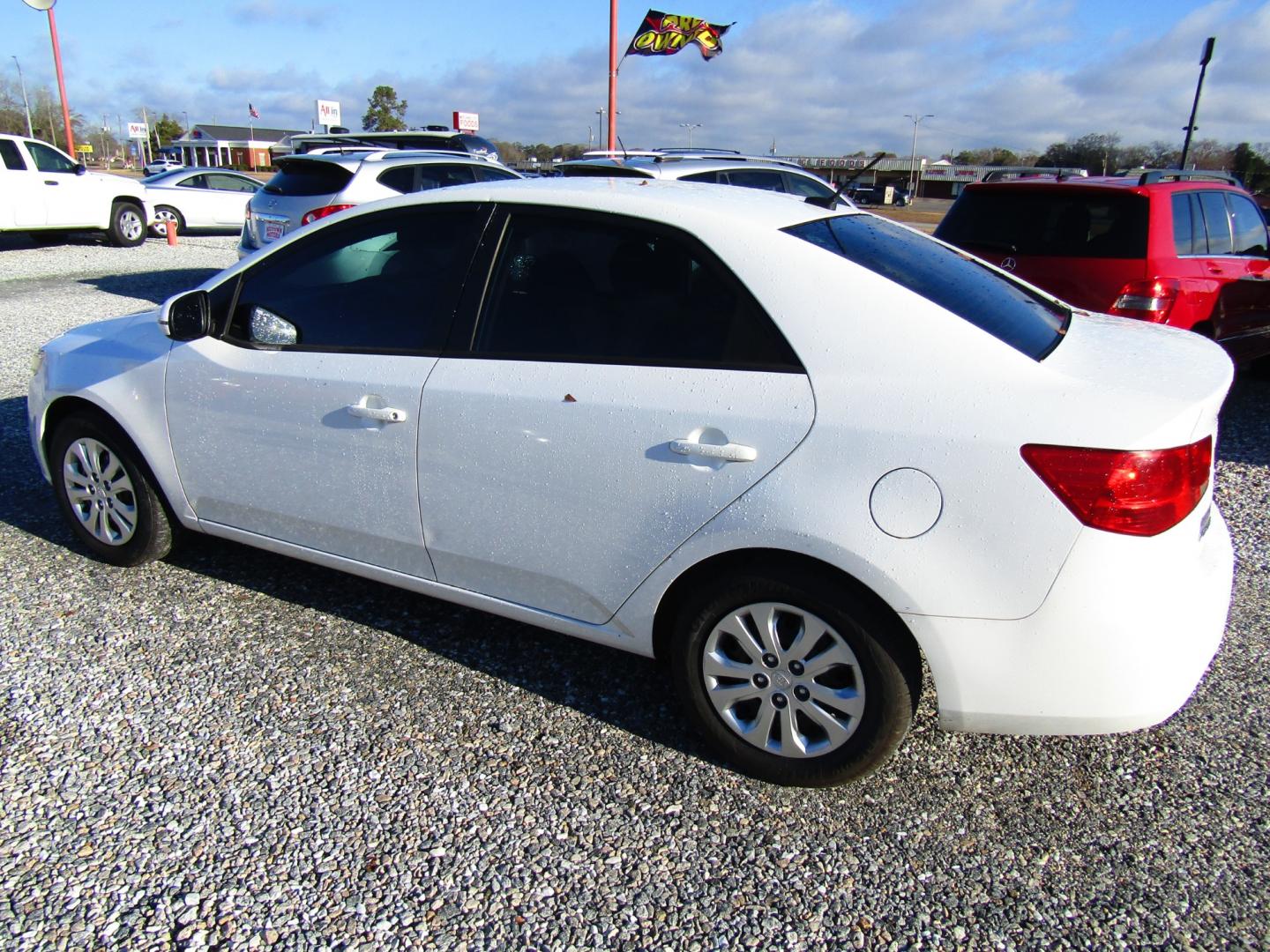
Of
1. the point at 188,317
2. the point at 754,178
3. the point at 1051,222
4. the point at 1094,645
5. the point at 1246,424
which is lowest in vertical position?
the point at 1246,424

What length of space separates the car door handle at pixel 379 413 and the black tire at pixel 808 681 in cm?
112

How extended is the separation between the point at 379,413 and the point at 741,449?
4.10 feet

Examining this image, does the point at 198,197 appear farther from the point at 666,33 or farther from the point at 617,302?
the point at 617,302

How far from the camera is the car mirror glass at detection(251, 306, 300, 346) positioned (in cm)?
333

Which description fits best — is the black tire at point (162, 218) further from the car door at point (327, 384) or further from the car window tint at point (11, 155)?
the car door at point (327, 384)

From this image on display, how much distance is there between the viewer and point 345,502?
3.21m

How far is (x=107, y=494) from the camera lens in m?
3.93

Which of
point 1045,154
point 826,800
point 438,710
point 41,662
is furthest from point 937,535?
point 1045,154

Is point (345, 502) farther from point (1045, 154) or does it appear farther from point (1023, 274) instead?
point (1045, 154)

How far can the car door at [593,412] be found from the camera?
2.54 metres

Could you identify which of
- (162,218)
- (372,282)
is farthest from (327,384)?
(162,218)

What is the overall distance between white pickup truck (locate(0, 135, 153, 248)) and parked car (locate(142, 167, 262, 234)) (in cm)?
82

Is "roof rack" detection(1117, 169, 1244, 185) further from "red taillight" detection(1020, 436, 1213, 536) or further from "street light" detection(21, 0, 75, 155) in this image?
"street light" detection(21, 0, 75, 155)

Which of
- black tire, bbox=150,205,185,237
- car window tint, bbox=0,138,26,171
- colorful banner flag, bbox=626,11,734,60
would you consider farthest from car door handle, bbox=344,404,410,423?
colorful banner flag, bbox=626,11,734,60
